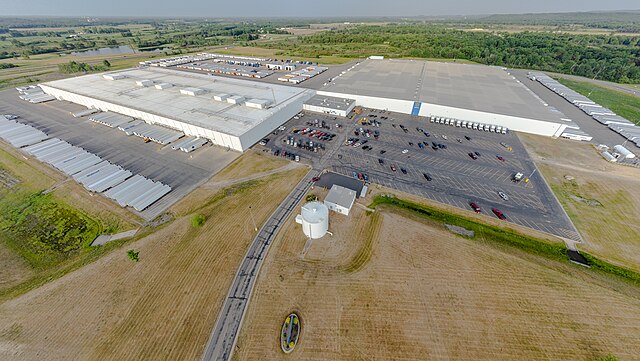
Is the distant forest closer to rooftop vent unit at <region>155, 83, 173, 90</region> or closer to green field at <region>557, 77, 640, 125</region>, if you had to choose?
green field at <region>557, 77, 640, 125</region>

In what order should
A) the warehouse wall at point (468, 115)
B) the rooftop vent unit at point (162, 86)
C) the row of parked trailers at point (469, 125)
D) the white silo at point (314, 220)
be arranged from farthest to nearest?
the rooftop vent unit at point (162, 86) < the row of parked trailers at point (469, 125) < the warehouse wall at point (468, 115) < the white silo at point (314, 220)

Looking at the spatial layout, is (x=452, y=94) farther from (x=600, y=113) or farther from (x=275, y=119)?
(x=275, y=119)

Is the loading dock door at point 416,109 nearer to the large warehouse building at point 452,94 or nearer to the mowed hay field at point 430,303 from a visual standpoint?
the large warehouse building at point 452,94

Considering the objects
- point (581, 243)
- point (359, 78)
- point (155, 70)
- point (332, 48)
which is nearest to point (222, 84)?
point (155, 70)

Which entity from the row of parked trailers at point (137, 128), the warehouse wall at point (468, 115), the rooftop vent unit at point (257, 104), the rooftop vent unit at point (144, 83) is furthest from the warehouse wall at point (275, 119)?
the rooftop vent unit at point (144, 83)

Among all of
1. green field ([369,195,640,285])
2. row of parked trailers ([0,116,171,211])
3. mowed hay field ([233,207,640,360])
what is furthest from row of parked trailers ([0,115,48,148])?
green field ([369,195,640,285])

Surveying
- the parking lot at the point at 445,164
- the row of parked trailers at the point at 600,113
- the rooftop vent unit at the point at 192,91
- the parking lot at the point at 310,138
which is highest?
the rooftop vent unit at the point at 192,91

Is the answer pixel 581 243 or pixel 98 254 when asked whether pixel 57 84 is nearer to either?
pixel 98 254
